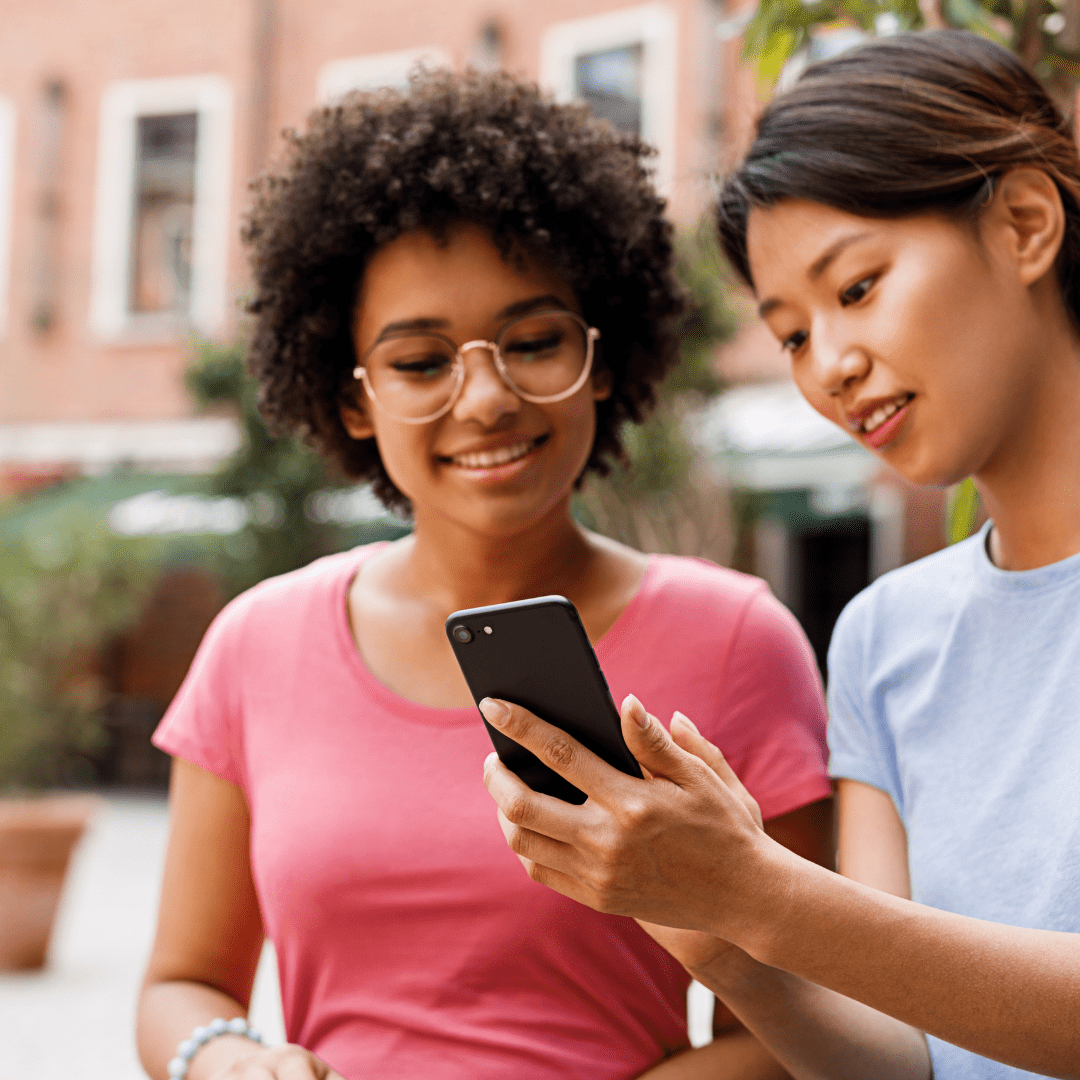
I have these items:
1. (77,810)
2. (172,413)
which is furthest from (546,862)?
(172,413)

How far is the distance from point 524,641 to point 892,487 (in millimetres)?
8146

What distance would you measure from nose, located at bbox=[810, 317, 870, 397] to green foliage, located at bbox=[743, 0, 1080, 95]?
772mm

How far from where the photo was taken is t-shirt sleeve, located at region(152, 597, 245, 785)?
6.06 feet

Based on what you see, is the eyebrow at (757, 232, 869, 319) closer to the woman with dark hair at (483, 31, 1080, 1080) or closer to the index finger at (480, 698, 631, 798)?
the woman with dark hair at (483, 31, 1080, 1080)

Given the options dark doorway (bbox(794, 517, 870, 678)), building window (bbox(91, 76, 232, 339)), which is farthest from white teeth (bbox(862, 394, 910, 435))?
building window (bbox(91, 76, 232, 339))

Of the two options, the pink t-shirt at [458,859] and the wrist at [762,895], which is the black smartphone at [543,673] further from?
the pink t-shirt at [458,859]

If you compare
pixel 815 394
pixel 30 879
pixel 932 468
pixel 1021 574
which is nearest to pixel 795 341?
pixel 815 394

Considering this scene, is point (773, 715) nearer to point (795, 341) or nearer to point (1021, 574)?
point (1021, 574)

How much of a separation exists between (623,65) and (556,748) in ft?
35.4

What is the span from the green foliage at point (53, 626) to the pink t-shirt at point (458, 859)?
4746 millimetres

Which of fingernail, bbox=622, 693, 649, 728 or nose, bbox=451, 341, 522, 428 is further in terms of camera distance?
nose, bbox=451, 341, 522, 428

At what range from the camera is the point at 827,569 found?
10.4 meters

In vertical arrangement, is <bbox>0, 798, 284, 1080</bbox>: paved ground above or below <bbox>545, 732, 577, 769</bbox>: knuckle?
below

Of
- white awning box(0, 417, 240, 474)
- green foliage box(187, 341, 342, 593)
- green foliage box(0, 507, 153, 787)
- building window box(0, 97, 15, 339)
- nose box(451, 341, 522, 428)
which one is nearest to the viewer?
nose box(451, 341, 522, 428)
